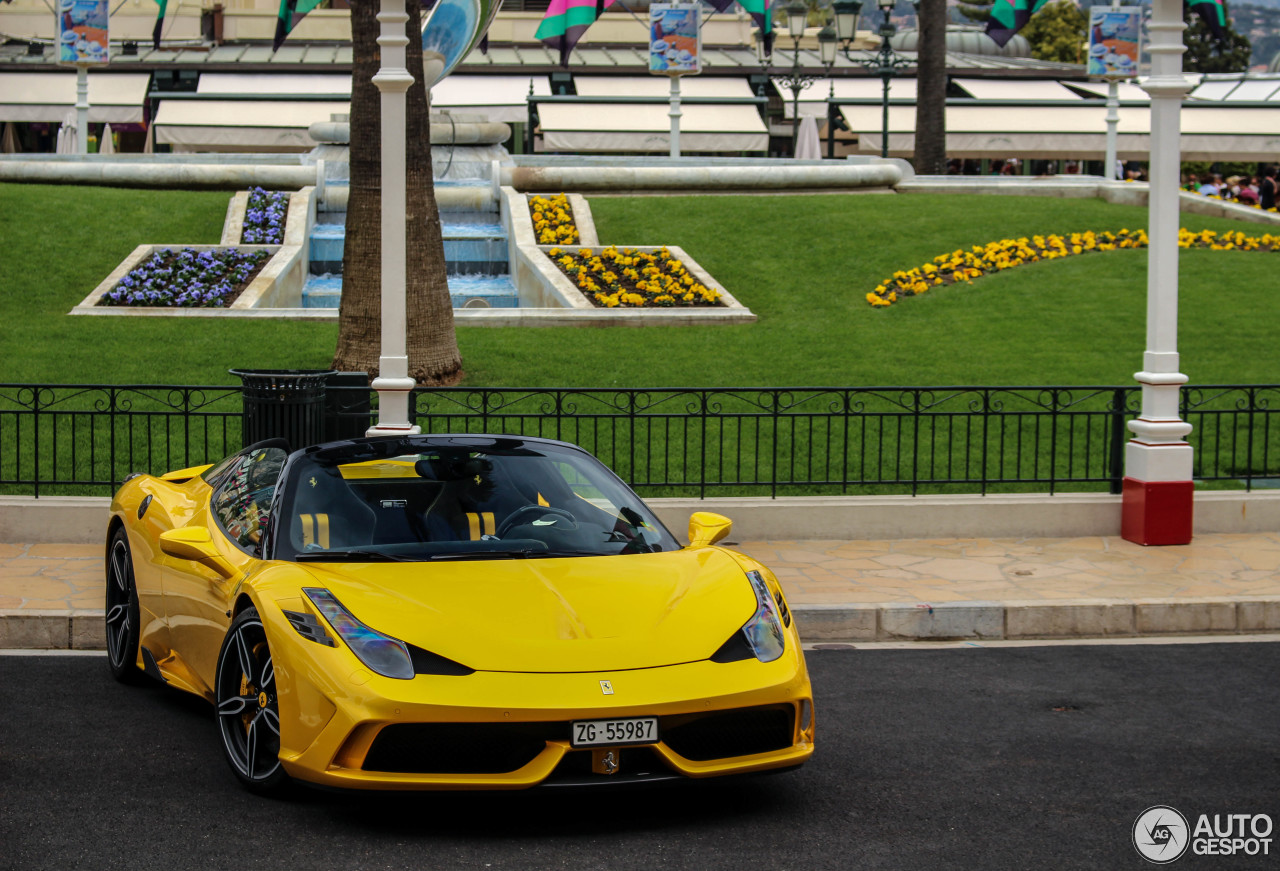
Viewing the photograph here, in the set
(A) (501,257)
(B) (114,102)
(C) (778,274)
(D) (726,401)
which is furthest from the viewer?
(B) (114,102)

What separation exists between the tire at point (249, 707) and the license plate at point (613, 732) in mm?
1100

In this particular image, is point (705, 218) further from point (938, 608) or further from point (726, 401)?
point (938, 608)

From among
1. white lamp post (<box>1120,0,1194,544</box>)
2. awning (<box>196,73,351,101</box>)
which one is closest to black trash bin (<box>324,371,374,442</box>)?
white lamp post (<box>1120,0,1194,544</box>)

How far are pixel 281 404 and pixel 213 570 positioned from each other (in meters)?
3.72

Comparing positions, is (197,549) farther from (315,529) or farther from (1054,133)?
(1054,133)

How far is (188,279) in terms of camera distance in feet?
61.0

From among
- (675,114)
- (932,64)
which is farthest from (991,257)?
(675,114)

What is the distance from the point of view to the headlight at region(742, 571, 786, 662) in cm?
529

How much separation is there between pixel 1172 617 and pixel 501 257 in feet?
47.1

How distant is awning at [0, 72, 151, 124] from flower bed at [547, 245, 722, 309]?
27.6 meters

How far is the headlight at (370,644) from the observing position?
4.89 m

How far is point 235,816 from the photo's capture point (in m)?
5.11

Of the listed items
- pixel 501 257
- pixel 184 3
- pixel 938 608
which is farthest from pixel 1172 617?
pixel 184 3

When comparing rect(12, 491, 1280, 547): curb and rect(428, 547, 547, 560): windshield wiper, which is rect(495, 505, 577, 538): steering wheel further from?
rect(12, 491, 1280, 547): curb
